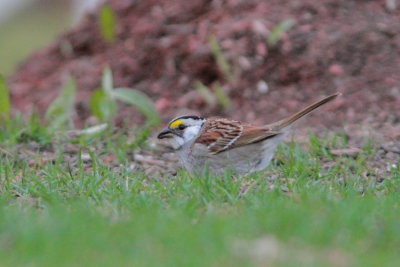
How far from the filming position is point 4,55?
17.4 m

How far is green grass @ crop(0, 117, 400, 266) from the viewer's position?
488 cm

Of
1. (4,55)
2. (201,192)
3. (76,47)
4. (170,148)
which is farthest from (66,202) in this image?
(4,55)

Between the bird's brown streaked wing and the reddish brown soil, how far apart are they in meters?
2.17

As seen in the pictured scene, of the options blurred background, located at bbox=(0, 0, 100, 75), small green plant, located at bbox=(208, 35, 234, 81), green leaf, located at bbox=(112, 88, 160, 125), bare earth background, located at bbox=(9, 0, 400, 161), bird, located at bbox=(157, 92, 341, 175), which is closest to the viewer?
bird, located at bbox=(157, 92, 341, 175)

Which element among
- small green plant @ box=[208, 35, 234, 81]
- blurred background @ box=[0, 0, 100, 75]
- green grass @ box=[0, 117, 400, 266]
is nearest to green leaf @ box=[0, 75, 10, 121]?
green grass @ box=[0, 117, 400, 266]

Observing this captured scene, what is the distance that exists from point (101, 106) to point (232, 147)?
8.29 feet

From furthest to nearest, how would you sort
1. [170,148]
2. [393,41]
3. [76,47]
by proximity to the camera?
[76,47] < [393,41] < [170,148]

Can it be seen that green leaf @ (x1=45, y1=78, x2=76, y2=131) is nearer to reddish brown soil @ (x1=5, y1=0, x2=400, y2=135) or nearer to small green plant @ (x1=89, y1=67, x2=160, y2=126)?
small green plant @ (x1=89, y1=67, x2=160, y2=126)

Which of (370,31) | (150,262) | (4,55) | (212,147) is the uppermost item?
(150,262)

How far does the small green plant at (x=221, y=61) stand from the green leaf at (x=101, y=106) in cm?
153

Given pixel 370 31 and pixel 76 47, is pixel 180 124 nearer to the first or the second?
pixel 370 31

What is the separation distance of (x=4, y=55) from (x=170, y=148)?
9.63m

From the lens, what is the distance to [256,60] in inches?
403

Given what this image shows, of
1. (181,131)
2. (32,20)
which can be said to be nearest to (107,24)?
(181,131)
